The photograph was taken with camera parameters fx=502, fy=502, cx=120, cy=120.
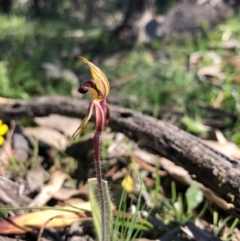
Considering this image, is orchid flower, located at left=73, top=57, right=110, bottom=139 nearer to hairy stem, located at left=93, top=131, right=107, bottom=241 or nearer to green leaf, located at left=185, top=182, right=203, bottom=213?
hairy stem, located at left=93, top=131, right=107, bottom=241

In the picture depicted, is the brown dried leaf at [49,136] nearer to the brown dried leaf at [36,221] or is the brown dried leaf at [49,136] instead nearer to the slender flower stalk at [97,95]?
the brown dried leaf at [36,221]

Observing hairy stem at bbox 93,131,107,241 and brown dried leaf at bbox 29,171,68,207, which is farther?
brown dried leaf at bbox 29,171,68,207

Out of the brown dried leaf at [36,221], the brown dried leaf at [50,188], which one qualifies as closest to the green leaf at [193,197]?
the brown dried leaf at [36,221]

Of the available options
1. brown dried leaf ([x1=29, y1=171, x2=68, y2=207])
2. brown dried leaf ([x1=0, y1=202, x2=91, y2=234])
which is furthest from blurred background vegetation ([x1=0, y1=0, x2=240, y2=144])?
brown dried leaf ([x1=0, y1=202, x2=91, y2=234])

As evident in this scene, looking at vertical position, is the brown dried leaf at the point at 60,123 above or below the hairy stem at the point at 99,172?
below

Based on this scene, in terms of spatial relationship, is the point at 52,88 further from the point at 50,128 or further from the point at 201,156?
the point at 201,156

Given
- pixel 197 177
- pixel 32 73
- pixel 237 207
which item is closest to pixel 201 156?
pixel 197 177

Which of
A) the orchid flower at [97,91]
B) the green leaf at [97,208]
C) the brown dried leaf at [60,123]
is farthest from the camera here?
the brown dried leaf at [60,123]
